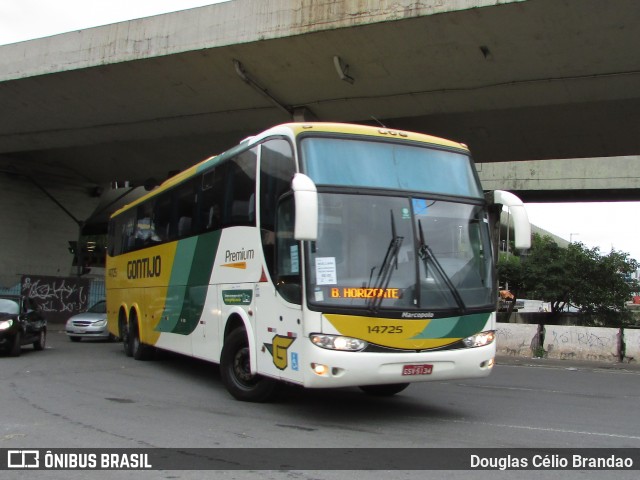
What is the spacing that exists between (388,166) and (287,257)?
167 cm

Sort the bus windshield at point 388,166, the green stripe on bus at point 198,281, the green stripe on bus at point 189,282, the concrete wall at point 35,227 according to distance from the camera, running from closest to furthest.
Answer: the bus windshield at point 388,166 → the green stripe on bus at point 198,281 → the green stripe on bus at point 189,282 → the concrete wall at point 35,227

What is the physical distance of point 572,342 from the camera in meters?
16.7

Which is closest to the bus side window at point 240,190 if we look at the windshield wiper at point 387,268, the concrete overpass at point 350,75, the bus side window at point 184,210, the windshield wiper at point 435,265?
the bus side window at point 184,210

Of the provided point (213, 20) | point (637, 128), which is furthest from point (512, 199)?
point (637, 128)

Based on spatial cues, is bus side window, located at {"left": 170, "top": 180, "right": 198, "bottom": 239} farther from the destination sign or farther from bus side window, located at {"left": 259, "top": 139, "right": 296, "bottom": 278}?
the destination sign

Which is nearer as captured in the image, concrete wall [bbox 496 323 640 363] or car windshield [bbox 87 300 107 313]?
concrete wall [bbox 496 323 640 363]

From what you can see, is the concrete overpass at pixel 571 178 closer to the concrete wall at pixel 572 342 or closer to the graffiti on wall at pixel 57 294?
the concrete wall at pixel 572 342

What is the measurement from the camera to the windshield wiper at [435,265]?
7.12 meters

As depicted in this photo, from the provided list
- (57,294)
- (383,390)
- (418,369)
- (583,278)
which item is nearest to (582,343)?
(583,278)

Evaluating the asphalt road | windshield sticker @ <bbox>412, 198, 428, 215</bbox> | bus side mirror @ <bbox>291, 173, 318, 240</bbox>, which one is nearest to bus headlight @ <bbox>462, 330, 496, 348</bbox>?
the asphalt road

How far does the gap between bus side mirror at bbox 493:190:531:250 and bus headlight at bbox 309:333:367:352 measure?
2450 mm

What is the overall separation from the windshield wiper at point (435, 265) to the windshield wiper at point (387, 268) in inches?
10.4

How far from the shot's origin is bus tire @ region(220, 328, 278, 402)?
847 cm

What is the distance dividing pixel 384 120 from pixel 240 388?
1248 centimetres
